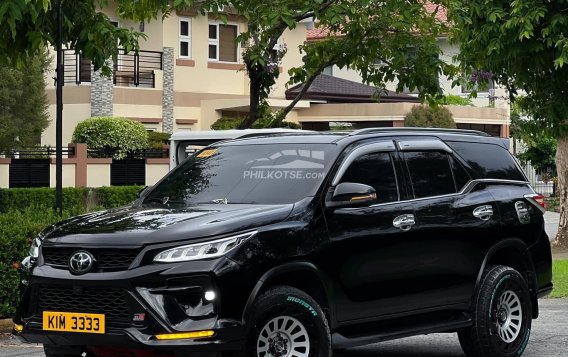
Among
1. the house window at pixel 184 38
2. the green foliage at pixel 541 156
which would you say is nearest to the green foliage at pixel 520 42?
the house window at pixel 184 38

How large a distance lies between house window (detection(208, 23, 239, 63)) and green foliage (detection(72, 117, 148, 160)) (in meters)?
9.06

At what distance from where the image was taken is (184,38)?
44281 mm

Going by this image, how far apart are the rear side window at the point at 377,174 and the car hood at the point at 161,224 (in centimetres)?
85

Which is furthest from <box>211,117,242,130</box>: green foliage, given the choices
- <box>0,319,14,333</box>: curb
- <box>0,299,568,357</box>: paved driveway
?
<box>0,299,568,357</box>: paved driveway

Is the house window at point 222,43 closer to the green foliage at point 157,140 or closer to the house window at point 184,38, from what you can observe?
the house window at point 184,38

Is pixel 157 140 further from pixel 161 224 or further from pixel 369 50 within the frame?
pixel 161 224

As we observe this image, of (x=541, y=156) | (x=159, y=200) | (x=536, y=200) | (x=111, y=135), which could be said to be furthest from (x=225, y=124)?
(x=159, y=200)

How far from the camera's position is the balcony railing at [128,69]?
4109cm

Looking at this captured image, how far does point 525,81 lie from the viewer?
23156 mm

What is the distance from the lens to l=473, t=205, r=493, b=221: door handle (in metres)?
10.5

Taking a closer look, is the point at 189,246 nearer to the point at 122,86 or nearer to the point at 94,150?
the point at 94,150

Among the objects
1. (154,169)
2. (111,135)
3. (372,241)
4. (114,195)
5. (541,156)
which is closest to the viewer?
(372,241)

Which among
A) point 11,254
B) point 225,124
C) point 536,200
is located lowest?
point 11,254

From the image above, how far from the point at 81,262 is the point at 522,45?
14601 millimetres
